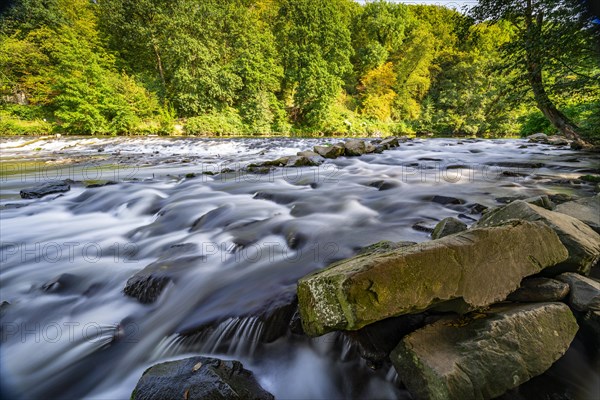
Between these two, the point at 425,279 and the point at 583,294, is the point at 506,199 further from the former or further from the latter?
the point at 425,279

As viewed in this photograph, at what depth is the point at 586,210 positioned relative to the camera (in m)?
2.63

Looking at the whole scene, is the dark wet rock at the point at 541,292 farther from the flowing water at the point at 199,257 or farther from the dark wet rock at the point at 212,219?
the dark wet rock at the point at 212,219

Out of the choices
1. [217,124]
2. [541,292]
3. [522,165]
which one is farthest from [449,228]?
[217,124]

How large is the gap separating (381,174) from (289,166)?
2732mm

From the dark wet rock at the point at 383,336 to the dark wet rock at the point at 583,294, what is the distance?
0.83 meters

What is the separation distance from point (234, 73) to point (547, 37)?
86.6 ft

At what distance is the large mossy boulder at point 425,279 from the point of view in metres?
1.34

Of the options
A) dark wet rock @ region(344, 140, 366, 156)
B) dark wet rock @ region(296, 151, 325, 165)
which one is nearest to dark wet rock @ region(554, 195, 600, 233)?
dark wet rock @ region(296, 151, 325, 165)

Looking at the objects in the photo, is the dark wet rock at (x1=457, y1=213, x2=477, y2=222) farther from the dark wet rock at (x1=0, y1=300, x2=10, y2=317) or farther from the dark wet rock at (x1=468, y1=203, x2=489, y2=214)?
the dark wet rock at (x1=0, y1=300, x2=10, y2=317)

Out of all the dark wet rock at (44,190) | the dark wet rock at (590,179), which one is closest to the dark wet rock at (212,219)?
the dark wet rock at (44,190)

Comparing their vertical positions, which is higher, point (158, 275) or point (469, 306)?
point (469, 306)

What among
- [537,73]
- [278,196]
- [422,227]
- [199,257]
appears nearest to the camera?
[199,257]

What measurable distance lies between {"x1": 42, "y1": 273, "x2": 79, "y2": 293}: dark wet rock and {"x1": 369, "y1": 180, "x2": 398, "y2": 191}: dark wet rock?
4897 mm

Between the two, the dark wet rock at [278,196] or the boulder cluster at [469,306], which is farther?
the dark wet rock at [278,196]
